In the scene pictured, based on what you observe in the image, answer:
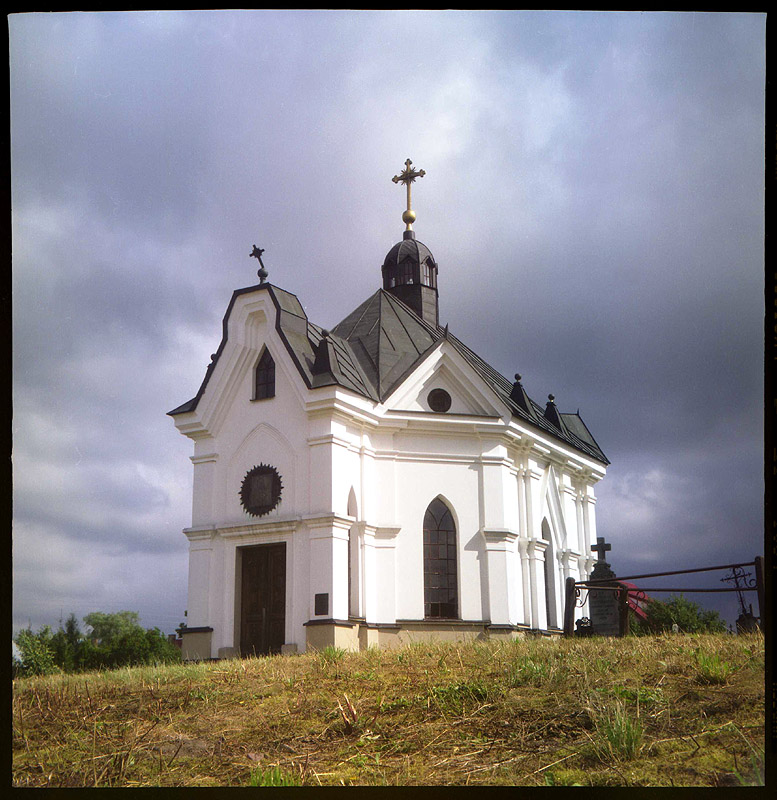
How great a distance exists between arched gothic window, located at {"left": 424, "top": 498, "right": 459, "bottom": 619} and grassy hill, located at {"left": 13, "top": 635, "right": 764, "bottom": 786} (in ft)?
31.0

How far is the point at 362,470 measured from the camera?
2289cm

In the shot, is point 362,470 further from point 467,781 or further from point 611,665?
point 467,781

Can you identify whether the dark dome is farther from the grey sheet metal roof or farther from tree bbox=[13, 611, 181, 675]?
tree bbox=[13, 611, 181, 675]

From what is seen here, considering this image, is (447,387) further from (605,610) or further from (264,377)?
(605,610)

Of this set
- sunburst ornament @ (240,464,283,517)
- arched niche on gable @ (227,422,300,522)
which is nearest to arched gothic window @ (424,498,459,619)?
arched niche on gable @ (227,422,300,522)

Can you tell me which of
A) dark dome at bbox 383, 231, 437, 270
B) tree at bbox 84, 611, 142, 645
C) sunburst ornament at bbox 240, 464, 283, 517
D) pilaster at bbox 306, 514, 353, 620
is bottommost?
tree at bbox 84, 611, 142, 645

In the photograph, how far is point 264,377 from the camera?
2339 centimetres

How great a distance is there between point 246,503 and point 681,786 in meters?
15.9

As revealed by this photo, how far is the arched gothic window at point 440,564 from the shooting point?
23.1 metres

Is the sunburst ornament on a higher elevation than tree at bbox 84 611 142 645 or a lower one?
higher

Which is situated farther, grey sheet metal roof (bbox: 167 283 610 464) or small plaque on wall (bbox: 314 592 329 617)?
grey sheet metal roof (bbox: 167 283 610 464)

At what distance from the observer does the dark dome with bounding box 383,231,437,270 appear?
3158 cm

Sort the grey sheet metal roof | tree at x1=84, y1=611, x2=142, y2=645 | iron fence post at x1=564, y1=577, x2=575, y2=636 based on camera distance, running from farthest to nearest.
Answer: tree at x1=84, y1=611, x2=142, y2=645 → the grey sheet metal roof → iron fence post at x1=564, y1=577, x2=575, y2=636
